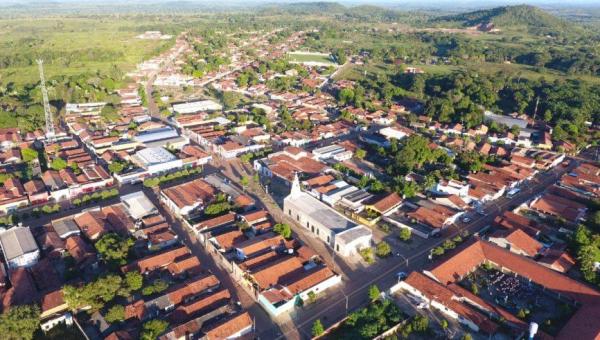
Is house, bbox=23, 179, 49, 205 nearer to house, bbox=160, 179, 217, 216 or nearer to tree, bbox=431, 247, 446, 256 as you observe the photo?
house, bbox=160, 179, 217, 216

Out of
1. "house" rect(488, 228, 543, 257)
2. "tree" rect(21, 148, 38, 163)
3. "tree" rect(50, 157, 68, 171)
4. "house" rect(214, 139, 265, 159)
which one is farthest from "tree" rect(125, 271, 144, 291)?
"tree" rect(21, 148, 38, 163)

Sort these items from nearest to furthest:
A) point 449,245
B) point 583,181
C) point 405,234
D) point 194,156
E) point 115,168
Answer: point 449,245
point 405,234
point 115,168
point 583,181
point 194,156

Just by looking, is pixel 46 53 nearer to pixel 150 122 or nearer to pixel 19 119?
pixel 19 119

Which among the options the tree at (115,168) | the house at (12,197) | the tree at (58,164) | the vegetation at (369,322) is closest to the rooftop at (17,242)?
the house at (12,197)

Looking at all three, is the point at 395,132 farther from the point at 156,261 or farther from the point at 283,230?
the point at 156,261

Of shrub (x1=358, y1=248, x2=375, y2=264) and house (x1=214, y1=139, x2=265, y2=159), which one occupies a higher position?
house (x1=214, y1=139, x2=265, y2=159)

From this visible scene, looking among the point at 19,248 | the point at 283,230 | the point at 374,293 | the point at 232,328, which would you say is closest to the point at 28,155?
the point at 19,248

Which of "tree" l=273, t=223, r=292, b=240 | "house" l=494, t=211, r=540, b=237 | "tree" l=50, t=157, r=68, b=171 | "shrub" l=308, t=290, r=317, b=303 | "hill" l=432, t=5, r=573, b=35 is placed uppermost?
"hill" l=432, t=5, r=573, b=35

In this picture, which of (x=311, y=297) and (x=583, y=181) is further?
(x=583, y=181)
